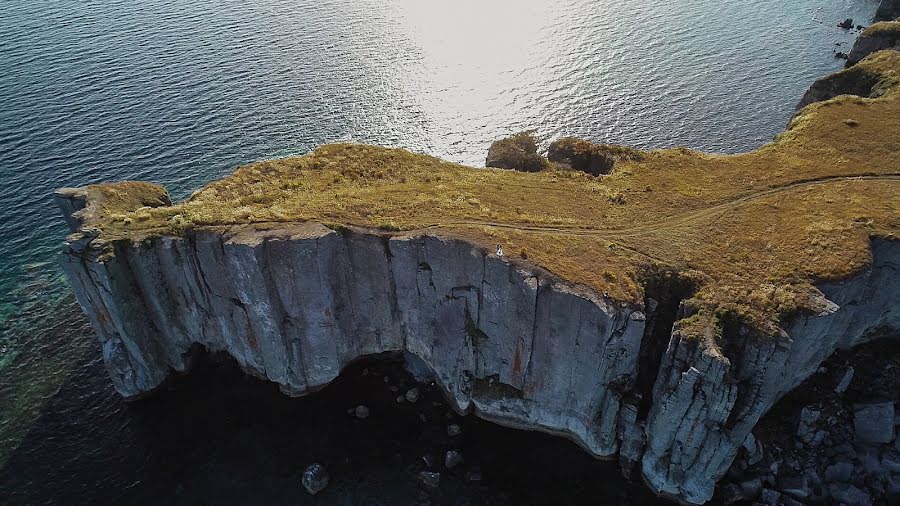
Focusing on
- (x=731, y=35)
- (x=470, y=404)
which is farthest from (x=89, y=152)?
(x=731, y=35)

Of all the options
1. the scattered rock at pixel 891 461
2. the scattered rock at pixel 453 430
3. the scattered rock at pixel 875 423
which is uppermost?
the scattered rock at pixel 875 423

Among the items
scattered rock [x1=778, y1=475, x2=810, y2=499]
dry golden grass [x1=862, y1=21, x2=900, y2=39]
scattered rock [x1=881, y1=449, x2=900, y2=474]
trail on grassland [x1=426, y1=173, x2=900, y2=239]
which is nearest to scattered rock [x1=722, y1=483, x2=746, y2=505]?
scattered rock [x1=778, y1=475, x2=810, y2=499]

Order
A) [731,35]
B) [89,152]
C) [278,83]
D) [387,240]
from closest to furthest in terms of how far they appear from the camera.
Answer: [387,240] → [89,152] → [278,83] → [731,35]

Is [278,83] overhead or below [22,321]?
overhead

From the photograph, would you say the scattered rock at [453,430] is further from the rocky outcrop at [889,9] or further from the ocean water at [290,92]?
the rocky outcrop at [889,9]

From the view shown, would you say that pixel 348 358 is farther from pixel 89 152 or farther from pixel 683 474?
pixel 89 152

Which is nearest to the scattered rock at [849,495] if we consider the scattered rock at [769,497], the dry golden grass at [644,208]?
Result: the scattered rock at [769,497]

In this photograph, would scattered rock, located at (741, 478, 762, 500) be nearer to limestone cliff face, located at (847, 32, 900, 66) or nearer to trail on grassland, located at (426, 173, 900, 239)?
trail on grassland, located at (426, 173, 900, 239)
